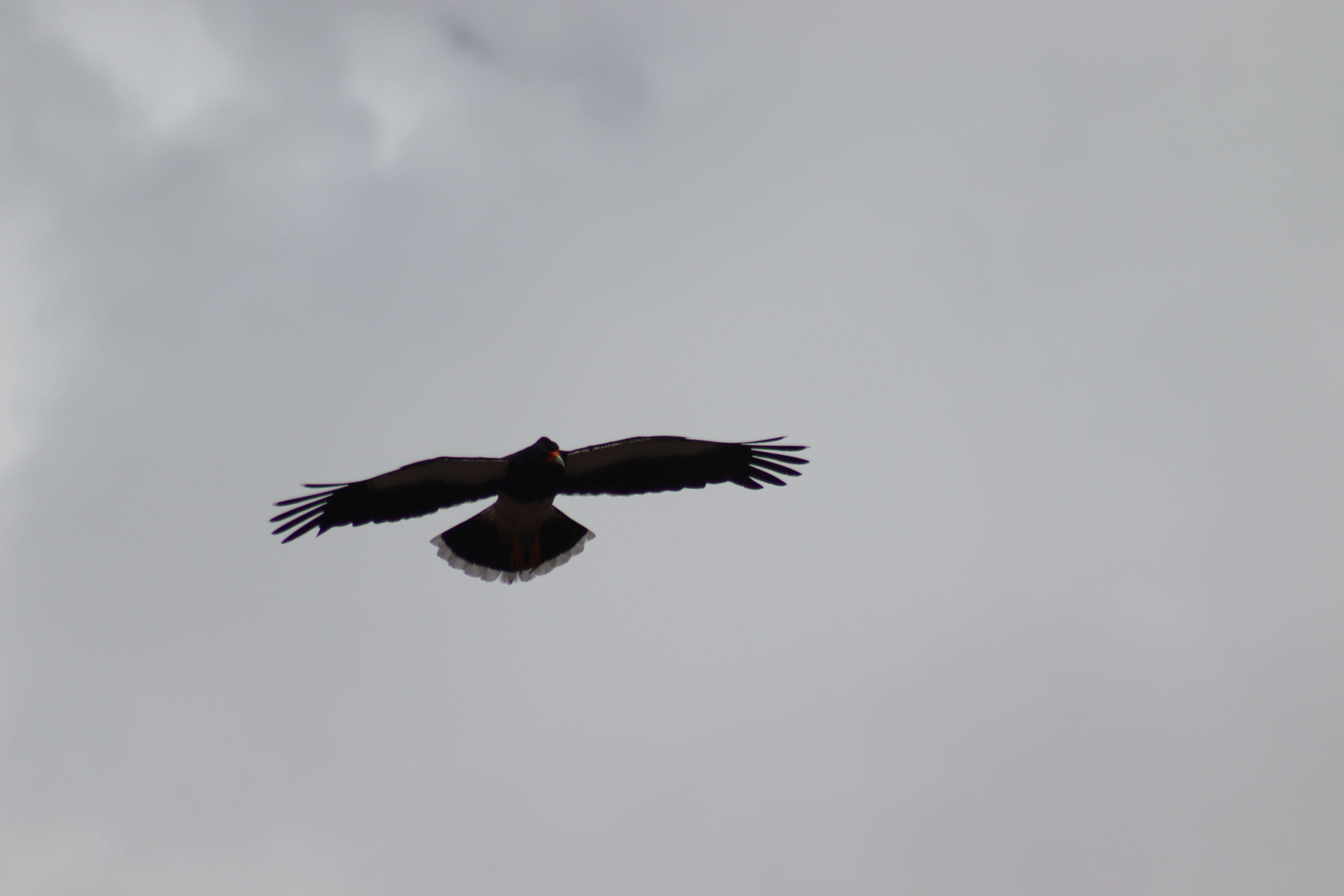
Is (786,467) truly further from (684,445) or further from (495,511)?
(495,511)

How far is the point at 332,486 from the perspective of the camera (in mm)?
14594

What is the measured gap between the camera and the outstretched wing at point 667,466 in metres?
14.9

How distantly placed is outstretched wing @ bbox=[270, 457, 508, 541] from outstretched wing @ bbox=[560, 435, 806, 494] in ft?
3.77

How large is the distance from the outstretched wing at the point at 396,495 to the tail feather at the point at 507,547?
0.93 metres

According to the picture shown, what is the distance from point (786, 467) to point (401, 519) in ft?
17.7

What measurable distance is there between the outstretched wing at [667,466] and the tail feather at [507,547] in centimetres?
92

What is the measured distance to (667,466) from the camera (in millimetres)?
15234

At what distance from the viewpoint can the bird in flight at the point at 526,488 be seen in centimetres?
1453

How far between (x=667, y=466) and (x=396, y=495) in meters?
3.73

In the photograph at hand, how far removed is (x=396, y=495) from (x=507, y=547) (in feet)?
6.21

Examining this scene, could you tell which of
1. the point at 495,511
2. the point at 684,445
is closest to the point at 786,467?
the point at 684,445

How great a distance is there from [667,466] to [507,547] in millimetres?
2671

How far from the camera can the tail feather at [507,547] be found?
15.6m

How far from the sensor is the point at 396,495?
48.3 ft
